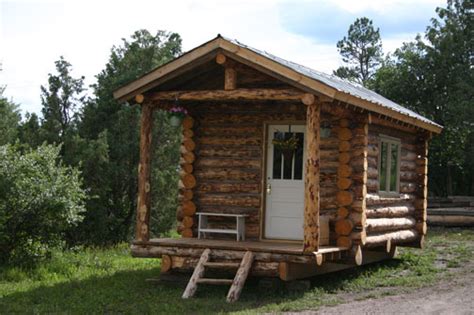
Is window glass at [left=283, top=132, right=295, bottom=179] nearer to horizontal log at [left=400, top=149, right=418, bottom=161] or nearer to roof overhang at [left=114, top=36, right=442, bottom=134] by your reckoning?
roof overhang at [left=114, top=36, right=442, bottom=134]

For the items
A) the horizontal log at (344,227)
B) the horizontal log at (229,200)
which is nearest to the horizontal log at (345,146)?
the horizontal log at (344,227)

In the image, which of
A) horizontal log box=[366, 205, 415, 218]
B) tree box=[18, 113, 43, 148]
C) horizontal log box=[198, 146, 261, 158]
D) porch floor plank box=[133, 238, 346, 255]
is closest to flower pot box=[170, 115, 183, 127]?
horizontal log box=[198, 146, 261, 158]

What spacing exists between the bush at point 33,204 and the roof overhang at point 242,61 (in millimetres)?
2976

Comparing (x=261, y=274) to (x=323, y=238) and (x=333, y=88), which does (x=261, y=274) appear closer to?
(x=323, y=238)

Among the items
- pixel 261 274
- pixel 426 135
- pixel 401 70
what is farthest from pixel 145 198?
pixel 401 70

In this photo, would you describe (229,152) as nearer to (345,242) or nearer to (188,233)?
(188,233)

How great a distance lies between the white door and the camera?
13695 millimetres

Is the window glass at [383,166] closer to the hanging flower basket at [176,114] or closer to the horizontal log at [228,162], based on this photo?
the horizontal log at [228,162]

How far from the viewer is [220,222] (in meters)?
14.3

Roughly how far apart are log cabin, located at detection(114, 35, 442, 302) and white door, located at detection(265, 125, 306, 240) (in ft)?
0.06

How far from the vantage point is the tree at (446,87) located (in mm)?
30406

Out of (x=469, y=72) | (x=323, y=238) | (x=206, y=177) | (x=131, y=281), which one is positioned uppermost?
(x=469, y=72)

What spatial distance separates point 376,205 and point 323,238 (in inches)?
80.3

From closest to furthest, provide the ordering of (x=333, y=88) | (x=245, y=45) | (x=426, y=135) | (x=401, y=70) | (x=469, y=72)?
(x=333, y=88) → (x=245, y=45) → (x=426, y=135) → (x=469, y=72) → (x=401, y=70)
